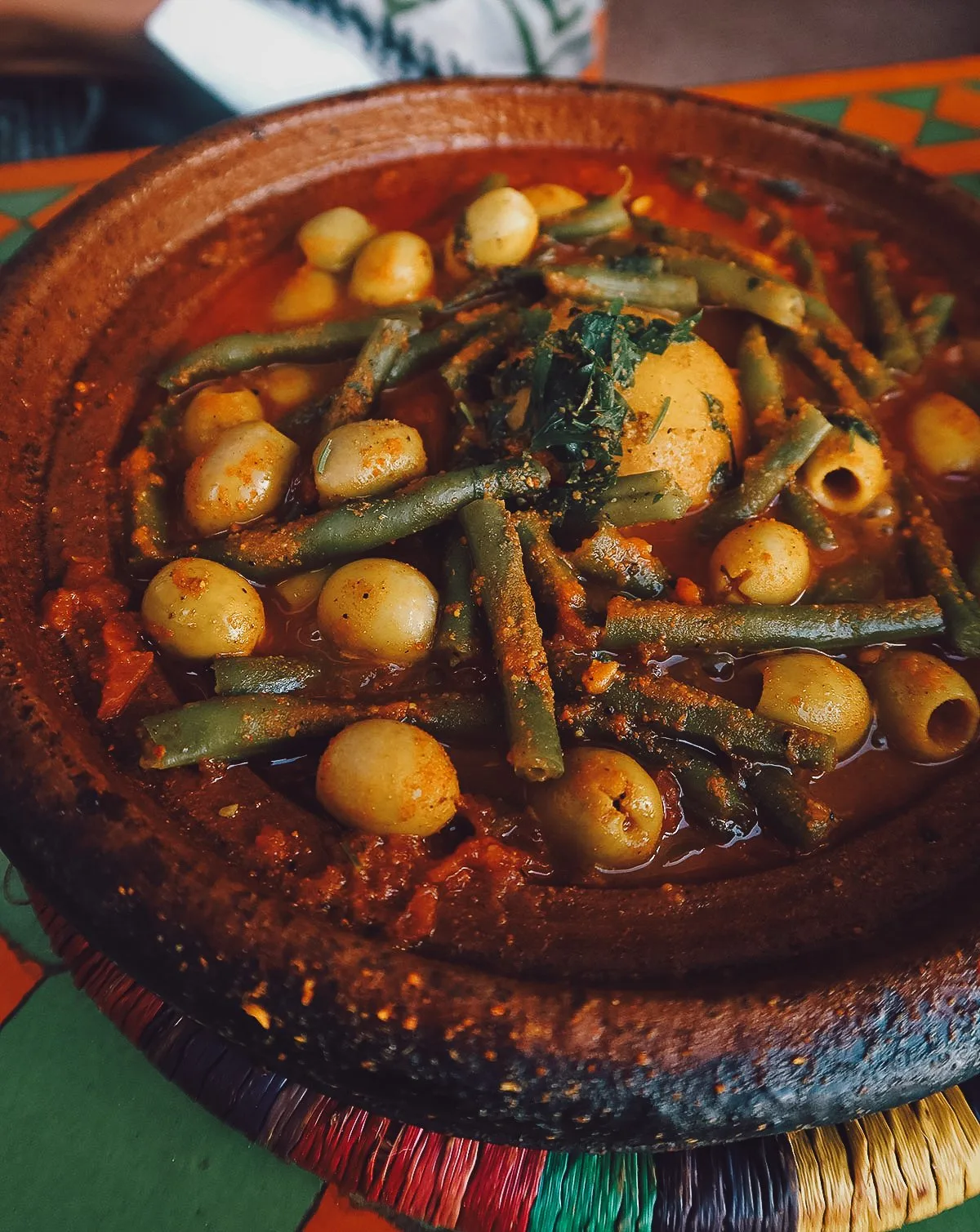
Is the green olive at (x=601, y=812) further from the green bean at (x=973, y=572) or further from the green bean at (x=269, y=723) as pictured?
the green bean at (x=973, y=572)

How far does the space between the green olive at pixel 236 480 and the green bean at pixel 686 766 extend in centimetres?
77

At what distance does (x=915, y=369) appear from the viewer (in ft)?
7.73

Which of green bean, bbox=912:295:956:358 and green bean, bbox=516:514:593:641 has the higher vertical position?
green bean, bbox=516:514:593:641

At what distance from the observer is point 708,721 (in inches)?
64.9

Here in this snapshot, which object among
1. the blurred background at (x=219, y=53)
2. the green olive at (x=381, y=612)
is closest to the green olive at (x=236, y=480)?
the green olive at (x=381, y=612)

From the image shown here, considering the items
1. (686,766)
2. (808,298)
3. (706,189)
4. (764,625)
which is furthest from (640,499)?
(706,189)

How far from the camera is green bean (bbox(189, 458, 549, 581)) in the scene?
5.91 feet

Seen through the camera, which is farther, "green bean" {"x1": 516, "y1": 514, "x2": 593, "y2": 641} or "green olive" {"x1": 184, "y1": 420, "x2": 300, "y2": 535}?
"green olive" {"x1": 184, "y1": 420, "x2": 300, "y2": 535}

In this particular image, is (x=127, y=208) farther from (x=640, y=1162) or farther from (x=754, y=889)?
(x=640, y=1162)

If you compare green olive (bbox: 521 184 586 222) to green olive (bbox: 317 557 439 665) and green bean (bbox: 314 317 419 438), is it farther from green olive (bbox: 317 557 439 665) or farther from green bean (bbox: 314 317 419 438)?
green olive (bbox: 317 557 439 665)

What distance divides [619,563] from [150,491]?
961 mm

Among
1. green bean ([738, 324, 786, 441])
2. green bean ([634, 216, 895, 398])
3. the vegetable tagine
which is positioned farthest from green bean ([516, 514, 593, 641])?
green bean ([634, 216, 895, 398])

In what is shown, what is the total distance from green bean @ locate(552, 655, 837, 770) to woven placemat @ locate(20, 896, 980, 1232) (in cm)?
61

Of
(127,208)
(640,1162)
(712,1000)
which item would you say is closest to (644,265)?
(127,208)
